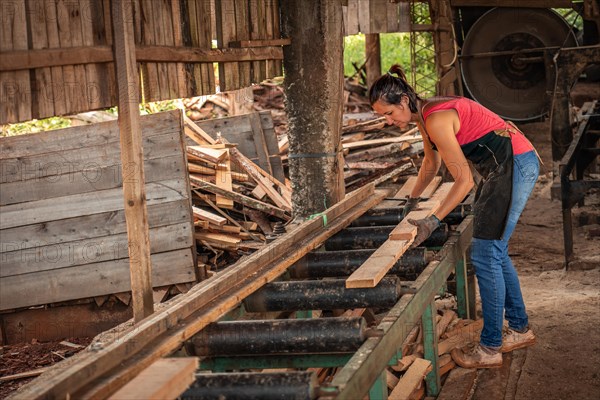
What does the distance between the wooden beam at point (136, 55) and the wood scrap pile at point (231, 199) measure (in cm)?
281

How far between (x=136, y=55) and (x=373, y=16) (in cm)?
871

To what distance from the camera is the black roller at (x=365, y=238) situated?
5.56 m

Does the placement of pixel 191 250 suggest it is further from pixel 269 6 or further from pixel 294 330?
pixel 294 330

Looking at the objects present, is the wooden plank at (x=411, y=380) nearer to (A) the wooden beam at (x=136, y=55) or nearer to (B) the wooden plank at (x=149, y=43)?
(B) the wooden plank at (x=149, y=43)

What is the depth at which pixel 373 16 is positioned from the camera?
12.9 metres

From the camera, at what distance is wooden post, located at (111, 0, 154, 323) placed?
4.39 metres

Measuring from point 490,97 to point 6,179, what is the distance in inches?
366

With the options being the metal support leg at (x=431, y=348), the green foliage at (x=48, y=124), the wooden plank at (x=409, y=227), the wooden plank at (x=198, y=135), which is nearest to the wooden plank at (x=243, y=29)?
the wooden plank at (x=409, y=227)

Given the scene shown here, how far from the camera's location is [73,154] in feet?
25.9

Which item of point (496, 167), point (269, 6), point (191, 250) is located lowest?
point (191, 250)

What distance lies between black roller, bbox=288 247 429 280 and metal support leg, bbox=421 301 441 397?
0.97 ft

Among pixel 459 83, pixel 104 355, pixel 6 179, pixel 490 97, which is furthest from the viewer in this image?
pixel 490 97

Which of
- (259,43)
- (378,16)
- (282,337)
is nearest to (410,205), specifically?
(259,43)

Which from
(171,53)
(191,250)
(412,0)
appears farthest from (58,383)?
(412,0)
